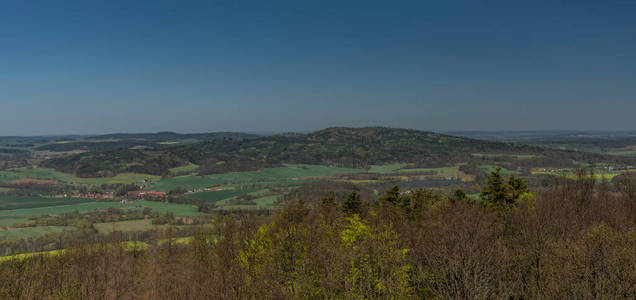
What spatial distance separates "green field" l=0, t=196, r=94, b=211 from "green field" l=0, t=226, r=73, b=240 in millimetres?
46128

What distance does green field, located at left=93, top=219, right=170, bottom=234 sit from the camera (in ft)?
321

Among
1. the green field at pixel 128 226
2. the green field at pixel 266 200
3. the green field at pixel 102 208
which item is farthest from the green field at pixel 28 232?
the green field at pixel 266 200

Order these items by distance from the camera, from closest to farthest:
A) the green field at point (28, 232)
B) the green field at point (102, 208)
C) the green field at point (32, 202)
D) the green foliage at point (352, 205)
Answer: the green foliage at point (352, 205)
the green field at point (28, 232)
the green field at point (102, 208)
the green field at point (32, 202)

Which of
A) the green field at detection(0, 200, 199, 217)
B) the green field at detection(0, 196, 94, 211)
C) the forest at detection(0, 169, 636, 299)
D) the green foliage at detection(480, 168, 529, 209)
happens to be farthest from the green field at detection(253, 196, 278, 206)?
the green foliage at detection(480, 168, 529, 209)

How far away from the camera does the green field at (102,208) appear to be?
4765 inches

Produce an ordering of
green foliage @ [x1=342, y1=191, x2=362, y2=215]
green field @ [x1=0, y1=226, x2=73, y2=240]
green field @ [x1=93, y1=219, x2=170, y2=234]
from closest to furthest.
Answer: green foliage @ [x1=342, y1=191, x2=362, y2=215] < green field @ [x1=0, y1=226, x2=73, y2=240] < green field @ [x1=93, y1=219, x2=170, y2=234]

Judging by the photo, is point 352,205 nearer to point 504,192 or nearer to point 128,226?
point 504,192

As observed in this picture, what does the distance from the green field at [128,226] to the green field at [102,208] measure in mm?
13855

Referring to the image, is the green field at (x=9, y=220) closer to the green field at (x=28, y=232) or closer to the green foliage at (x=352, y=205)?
the green field at (x=28, y=232)

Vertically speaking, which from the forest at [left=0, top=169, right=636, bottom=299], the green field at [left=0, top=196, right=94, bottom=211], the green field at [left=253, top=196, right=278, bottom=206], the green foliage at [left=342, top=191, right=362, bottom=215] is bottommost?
the green field at [left=0, top=196, right=94, bottom=211]

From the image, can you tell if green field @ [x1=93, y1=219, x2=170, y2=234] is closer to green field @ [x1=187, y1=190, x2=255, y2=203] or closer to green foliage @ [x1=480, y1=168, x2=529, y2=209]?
green field @ [x1=187, y1=190, x2=255, y2=203]

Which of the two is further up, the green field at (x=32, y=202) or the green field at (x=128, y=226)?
the green field at (x=128, y=226)

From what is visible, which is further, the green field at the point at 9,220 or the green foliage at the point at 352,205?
the green field at the point at 9,220

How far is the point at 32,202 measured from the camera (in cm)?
14200
